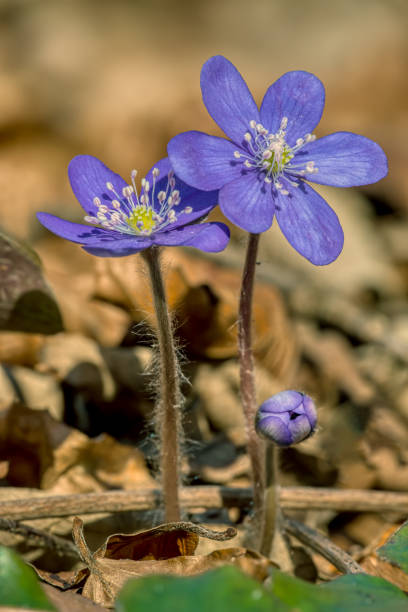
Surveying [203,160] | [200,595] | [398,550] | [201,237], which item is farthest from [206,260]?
[200,595]

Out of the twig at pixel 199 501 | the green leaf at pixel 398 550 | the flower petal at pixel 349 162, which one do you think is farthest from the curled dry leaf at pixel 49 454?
the flower petal at pixel 349 162

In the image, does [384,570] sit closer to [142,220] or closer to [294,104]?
[142,220]

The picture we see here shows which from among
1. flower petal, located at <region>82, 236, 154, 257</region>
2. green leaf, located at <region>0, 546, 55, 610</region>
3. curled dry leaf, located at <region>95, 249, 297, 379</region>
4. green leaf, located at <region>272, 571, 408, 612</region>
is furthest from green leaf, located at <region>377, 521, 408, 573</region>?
curled dry leaf, located at <region>95, 249, 297, 379</region>

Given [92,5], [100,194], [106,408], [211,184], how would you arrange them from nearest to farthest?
[211,184], [100,194], [106,408], [92,5]

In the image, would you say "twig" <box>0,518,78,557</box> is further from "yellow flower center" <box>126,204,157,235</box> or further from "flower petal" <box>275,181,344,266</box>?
"flower petal" <box>275,181,344,266</box>

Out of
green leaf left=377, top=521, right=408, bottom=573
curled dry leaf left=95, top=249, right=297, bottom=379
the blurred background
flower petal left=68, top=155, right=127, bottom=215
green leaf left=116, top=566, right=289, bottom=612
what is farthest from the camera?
curled dry leaf left=95, top=249, right=297, bottom=379

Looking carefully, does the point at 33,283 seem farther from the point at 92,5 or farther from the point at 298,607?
the point at 92,5

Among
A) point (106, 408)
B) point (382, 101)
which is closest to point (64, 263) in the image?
point (106, 408)
